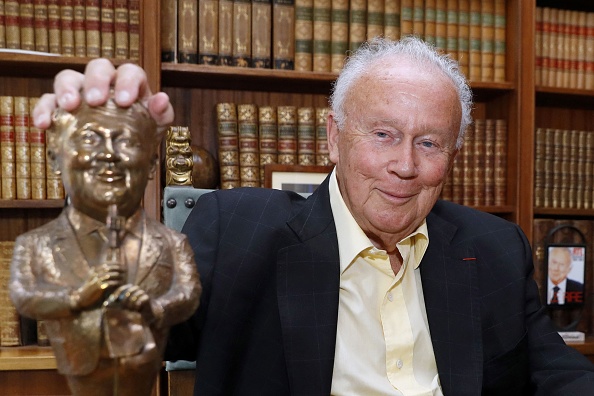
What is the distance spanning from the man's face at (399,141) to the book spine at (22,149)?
1341mm

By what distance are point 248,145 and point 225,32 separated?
0.38 meters

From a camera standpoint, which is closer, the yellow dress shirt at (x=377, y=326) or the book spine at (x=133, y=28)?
the yellow dress shirt at (x=377, y=326)

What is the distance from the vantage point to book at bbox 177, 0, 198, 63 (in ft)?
7.49

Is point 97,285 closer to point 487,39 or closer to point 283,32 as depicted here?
point 283,32

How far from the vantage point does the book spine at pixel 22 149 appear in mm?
2203

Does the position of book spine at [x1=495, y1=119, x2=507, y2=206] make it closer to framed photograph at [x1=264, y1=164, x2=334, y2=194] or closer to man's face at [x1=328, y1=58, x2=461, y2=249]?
framed photograph at [x1=264, y1=164, x2=334, y2=194]

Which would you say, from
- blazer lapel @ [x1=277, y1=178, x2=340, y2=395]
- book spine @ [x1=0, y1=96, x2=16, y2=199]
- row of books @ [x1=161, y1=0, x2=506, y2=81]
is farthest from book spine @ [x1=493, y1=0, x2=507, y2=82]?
book spine @ [x1=0, y1=96, x2=16, y2=199]

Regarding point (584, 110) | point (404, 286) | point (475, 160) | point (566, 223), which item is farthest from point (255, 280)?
point (584, 110)

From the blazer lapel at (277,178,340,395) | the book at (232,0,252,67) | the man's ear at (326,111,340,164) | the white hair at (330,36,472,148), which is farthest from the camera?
the book at (232,0,252,67)

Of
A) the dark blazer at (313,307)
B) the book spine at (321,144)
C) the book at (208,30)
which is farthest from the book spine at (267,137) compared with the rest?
the dark blazer at (313,307)

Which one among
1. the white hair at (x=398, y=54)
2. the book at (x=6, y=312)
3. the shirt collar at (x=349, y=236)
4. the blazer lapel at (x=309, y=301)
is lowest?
the book at (x=6, y=312)

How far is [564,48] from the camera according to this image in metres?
2.69

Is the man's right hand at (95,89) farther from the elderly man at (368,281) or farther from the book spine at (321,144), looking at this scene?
the book spine at (321,144)

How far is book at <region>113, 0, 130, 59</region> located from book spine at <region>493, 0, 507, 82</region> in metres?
1.32
